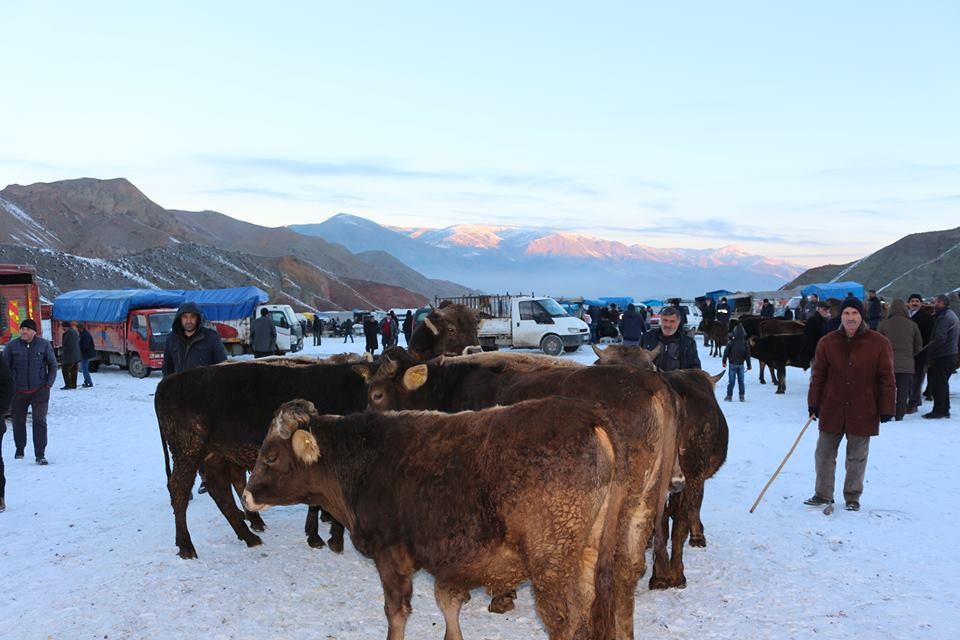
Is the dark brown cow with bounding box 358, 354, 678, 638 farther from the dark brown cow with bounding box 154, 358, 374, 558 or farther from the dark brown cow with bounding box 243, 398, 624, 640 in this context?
the dark brown cow with bounding box 154, 358, 374, 558

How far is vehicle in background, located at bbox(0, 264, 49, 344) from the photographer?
17.1 metres

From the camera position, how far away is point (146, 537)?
685cm

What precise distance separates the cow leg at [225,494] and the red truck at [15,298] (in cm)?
1275

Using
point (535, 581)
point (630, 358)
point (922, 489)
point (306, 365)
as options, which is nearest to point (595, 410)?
point (535, 581)

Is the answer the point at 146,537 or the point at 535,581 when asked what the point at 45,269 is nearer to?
the point at 146,537

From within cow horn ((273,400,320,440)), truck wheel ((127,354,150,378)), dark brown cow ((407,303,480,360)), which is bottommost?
truck wheel ((127,354,150,378))

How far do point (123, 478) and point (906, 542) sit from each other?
8.85 m

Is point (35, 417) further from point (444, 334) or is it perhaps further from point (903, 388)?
point (903, 388)

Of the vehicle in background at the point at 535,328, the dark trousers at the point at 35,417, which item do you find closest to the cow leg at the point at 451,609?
the dark trousers at the point at 35,417

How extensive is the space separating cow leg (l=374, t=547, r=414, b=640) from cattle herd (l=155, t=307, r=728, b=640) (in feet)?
0.03

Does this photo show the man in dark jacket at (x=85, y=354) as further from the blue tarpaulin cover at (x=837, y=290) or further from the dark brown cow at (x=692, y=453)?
the blue tarpaulin cover at (x=837, y=290)

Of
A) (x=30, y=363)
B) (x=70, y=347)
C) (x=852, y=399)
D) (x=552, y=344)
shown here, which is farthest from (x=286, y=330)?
(x=852, y=399)

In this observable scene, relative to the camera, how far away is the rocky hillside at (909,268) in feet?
234

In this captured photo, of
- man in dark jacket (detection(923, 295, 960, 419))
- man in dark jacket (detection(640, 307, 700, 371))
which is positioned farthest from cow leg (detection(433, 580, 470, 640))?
man in dark jacket (detection(923, 295, 960, 419))
